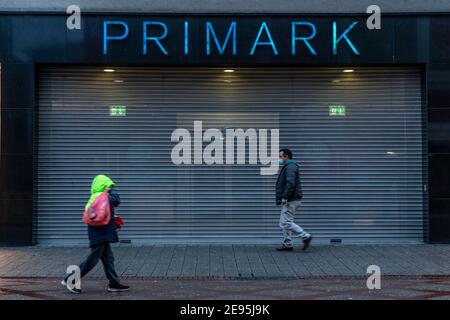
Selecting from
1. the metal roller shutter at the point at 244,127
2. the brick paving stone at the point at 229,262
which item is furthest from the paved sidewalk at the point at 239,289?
the metal roller shutter at the point at 244,127

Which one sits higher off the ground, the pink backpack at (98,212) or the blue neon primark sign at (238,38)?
the blue neon primark sign at (238,38)

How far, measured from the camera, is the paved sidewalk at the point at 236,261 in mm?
10727

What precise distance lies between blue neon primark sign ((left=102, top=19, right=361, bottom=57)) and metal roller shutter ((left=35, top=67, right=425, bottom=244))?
0.54 metres

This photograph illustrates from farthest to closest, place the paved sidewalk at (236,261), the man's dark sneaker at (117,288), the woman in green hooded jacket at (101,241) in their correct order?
the paved sidewalk at (236,261) → the man's dark sneaker at (117,288) → the woman in green hooded jacket at (101,241)

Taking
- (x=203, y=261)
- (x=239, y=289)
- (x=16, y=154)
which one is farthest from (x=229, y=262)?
(x=16, y=154)

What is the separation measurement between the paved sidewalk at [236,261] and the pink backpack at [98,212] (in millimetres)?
1695

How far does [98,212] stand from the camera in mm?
9109

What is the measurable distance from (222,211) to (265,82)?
2933 mm

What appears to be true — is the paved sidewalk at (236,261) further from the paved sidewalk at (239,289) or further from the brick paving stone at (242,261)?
the paved sidewalk at (239,289)

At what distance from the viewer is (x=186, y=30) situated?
13625mm

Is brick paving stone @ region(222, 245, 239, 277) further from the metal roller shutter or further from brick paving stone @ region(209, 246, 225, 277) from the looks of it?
the metal roller shutter

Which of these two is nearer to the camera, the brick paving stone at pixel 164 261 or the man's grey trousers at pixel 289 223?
the brick paving stone at pixel 164 261

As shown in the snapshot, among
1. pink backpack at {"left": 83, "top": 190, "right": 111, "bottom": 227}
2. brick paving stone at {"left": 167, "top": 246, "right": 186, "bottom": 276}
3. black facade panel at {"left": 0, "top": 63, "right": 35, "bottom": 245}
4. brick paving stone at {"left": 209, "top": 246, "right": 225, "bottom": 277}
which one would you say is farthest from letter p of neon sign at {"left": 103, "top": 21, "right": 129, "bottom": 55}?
pink backpack at {"left": 83, "top": 190, "right": 111, "bottom": 227}
